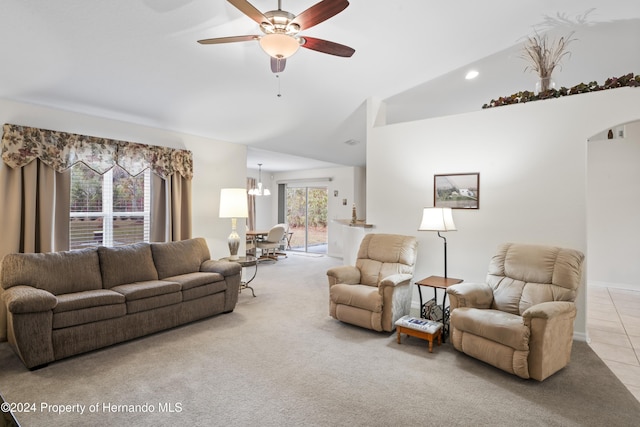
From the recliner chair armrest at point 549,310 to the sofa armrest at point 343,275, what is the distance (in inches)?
71.8

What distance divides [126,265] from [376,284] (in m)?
2.79

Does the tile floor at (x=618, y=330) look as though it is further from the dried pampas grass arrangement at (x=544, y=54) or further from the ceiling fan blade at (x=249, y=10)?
the ceiling fan blade at (x=249, y=10)

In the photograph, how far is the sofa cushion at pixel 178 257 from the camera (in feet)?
13.2

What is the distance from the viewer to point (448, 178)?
4.23m

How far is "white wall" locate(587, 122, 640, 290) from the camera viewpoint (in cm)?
548

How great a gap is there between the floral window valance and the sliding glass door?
4.78 m

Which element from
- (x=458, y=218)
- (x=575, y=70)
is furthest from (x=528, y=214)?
(x=575, y=70)

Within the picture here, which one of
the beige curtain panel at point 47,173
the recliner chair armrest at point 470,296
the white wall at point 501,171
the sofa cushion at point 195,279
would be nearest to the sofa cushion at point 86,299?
the sofa cushion at point 195,279

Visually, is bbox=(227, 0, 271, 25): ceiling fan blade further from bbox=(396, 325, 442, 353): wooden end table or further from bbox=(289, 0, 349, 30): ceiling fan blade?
bbox=(396, 325, 442, 353): wooden end table

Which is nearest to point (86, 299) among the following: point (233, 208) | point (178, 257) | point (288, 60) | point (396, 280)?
point (178, 257)

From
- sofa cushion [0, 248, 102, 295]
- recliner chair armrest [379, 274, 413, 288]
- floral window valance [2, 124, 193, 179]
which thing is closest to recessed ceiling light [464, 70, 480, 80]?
recliner chair armrest [379, 274, 413, 288]

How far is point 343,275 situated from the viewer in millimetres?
3906

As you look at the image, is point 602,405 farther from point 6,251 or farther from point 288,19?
point 6,251

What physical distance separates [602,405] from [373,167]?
344 cm
